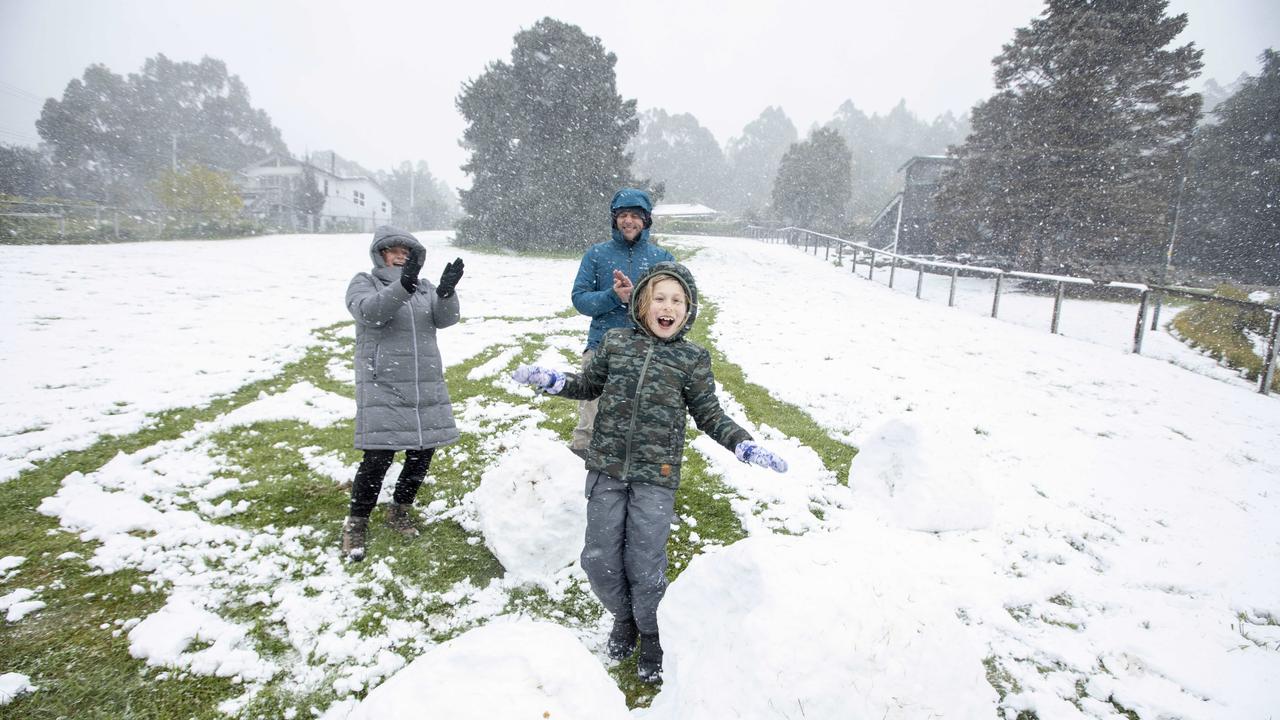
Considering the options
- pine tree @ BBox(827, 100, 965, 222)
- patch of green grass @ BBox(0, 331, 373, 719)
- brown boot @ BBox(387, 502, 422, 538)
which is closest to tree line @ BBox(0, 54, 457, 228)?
patch of green grass @ BBox(0, 331, 373, 719)

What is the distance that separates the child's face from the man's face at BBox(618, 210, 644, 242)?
3.64 ft

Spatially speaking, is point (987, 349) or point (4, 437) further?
point (987, 349)

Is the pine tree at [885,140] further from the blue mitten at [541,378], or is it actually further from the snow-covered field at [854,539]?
the blue mitten at [541,378]

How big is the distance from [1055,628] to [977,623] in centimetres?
39

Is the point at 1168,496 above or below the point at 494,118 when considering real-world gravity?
below

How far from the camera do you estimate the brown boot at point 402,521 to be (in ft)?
11.2

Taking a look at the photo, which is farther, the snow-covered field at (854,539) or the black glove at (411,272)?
the black glove at (411,272)

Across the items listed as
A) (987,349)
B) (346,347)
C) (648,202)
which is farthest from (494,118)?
(648,202)

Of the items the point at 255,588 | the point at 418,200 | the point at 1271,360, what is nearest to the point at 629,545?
the point at 255,588

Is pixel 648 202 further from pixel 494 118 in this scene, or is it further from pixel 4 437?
pixel 494 118

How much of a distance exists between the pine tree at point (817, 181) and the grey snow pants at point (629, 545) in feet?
162

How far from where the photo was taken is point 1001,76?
22891 mm

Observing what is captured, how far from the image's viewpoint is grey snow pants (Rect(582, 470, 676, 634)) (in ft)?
8.01

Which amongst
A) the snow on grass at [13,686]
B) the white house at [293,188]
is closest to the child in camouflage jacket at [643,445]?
the snow on grass at [13,686]
